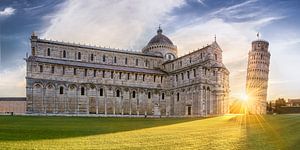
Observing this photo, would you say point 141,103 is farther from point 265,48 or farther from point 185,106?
point 265,48

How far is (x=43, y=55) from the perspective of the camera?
202ft

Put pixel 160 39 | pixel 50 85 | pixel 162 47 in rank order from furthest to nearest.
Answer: pixel 160 39
pixel 162 47
pixel 50 85

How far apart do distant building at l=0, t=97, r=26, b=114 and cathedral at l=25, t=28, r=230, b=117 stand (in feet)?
18.9

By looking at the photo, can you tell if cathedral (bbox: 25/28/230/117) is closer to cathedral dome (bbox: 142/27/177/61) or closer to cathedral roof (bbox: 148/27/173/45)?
cathedral dome (bbox: 142/27/177/61)

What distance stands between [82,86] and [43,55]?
982 cm

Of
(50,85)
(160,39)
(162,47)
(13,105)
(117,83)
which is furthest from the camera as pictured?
(160,39)

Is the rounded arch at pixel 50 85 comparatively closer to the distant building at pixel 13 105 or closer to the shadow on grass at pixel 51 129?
the distant building at pixel 13 105

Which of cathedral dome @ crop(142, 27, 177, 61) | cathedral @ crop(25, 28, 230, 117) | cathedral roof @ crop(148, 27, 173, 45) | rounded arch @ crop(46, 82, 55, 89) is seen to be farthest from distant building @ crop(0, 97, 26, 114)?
cathedral roof @ crop(148, 27, 173, 45)

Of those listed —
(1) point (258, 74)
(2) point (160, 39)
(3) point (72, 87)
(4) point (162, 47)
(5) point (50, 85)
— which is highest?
(2) point (160, 39)

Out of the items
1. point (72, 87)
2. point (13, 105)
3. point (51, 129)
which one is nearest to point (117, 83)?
point (72, 87)

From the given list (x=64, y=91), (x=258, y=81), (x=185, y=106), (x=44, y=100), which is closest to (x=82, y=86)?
(x=64, y=91)

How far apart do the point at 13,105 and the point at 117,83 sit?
778 inches

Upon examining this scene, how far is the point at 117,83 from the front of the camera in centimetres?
6372

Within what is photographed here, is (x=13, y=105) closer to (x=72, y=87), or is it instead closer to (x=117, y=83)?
(x=72, y=87)
